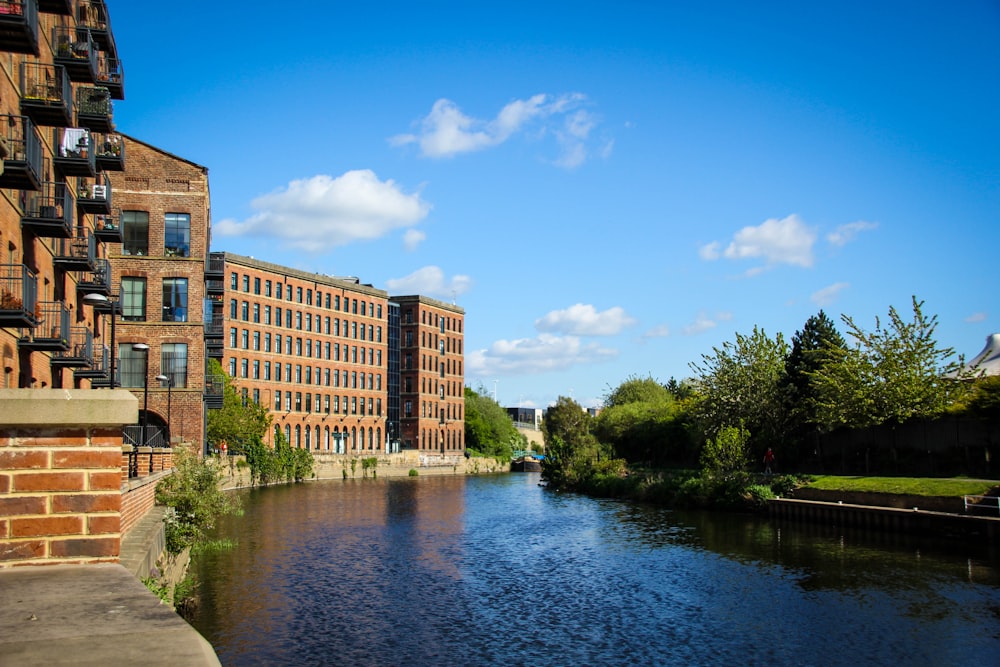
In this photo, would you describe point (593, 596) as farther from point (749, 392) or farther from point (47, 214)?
point (749, 392)

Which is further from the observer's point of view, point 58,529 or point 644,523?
point 644,523

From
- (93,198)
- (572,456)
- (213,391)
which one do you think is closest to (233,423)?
(213,391)

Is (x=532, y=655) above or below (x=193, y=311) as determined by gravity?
below

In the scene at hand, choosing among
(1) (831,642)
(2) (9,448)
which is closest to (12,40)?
(2) (9,448)

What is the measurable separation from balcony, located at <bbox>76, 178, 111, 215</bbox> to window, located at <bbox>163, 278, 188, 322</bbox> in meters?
11.6

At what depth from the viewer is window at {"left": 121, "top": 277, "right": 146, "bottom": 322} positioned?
158ft

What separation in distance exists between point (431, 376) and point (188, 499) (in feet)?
308

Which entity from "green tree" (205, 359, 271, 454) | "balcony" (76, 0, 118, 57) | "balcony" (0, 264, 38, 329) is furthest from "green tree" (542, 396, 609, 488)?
"balcony" (0, 264, 38, 329)

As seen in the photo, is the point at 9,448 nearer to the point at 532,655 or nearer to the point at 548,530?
the point at 532,655

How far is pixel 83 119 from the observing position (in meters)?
35.3

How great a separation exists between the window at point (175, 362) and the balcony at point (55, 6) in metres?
23.7

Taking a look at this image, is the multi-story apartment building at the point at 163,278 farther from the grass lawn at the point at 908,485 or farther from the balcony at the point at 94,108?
the grass lawn at the point at 908,485

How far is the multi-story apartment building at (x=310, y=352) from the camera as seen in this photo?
89750 millimetres

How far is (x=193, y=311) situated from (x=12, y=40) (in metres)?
26.5
